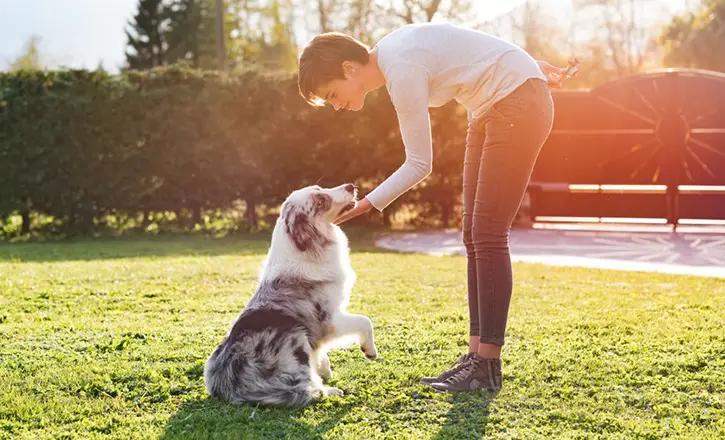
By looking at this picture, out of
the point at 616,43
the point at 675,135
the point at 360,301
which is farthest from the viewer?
the point at 616,43

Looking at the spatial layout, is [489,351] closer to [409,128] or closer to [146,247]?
[409,128]

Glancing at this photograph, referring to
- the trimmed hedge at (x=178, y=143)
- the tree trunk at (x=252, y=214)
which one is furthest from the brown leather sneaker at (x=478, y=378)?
the tree trunk at (x=252, y=214)

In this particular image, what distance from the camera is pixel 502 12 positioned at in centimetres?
2845

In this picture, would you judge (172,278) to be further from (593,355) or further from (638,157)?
(638,157)

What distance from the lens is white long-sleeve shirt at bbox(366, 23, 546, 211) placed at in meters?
3.84

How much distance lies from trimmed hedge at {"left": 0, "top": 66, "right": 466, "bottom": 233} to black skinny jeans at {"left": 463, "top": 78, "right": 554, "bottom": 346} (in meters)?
8.73

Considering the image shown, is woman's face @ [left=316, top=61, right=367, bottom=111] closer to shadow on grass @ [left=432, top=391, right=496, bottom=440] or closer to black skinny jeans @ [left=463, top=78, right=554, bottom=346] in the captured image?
black skinny jeans @ [left=463, top=78, right=554, bottom=346]

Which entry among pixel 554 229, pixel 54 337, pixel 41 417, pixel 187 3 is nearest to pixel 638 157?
pixel 554 229

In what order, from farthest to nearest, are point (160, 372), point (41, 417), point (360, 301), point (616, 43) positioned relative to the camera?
point (616, 43) < point (360, 301) < point (160, 372) < point (41, 417)

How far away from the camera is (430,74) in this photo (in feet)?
12.8

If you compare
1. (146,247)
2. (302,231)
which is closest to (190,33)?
(146,247)

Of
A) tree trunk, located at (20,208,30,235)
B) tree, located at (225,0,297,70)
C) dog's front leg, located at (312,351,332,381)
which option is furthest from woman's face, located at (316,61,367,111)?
tree, located at (225,0,297,70)

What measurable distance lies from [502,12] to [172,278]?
74.4 feet

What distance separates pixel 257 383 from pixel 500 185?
1470 millimetres
